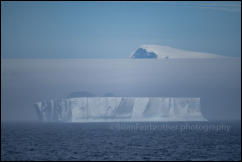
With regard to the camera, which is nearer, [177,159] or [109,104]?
[177,159]

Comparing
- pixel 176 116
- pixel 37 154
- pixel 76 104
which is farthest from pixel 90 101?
pixel 37 154

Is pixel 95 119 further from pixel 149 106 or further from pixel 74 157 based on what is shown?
pixel 74 157

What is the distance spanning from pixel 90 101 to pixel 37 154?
8426 cm

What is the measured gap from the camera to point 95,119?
12519cm

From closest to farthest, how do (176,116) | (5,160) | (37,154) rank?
1. (5,160)
2. (37,154)
3. (176,116)

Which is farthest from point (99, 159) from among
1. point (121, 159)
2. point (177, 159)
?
point (177, 159)

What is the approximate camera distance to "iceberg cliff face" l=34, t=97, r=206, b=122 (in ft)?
401

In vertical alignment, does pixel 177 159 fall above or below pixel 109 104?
below

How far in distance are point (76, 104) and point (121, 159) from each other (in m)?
88.1

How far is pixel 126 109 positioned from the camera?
125250 millimetres

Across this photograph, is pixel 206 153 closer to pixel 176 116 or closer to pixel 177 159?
pixel 177 159

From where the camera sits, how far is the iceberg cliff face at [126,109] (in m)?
122

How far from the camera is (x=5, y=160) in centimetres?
3656

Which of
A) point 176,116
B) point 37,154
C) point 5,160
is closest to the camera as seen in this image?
point 5,160
